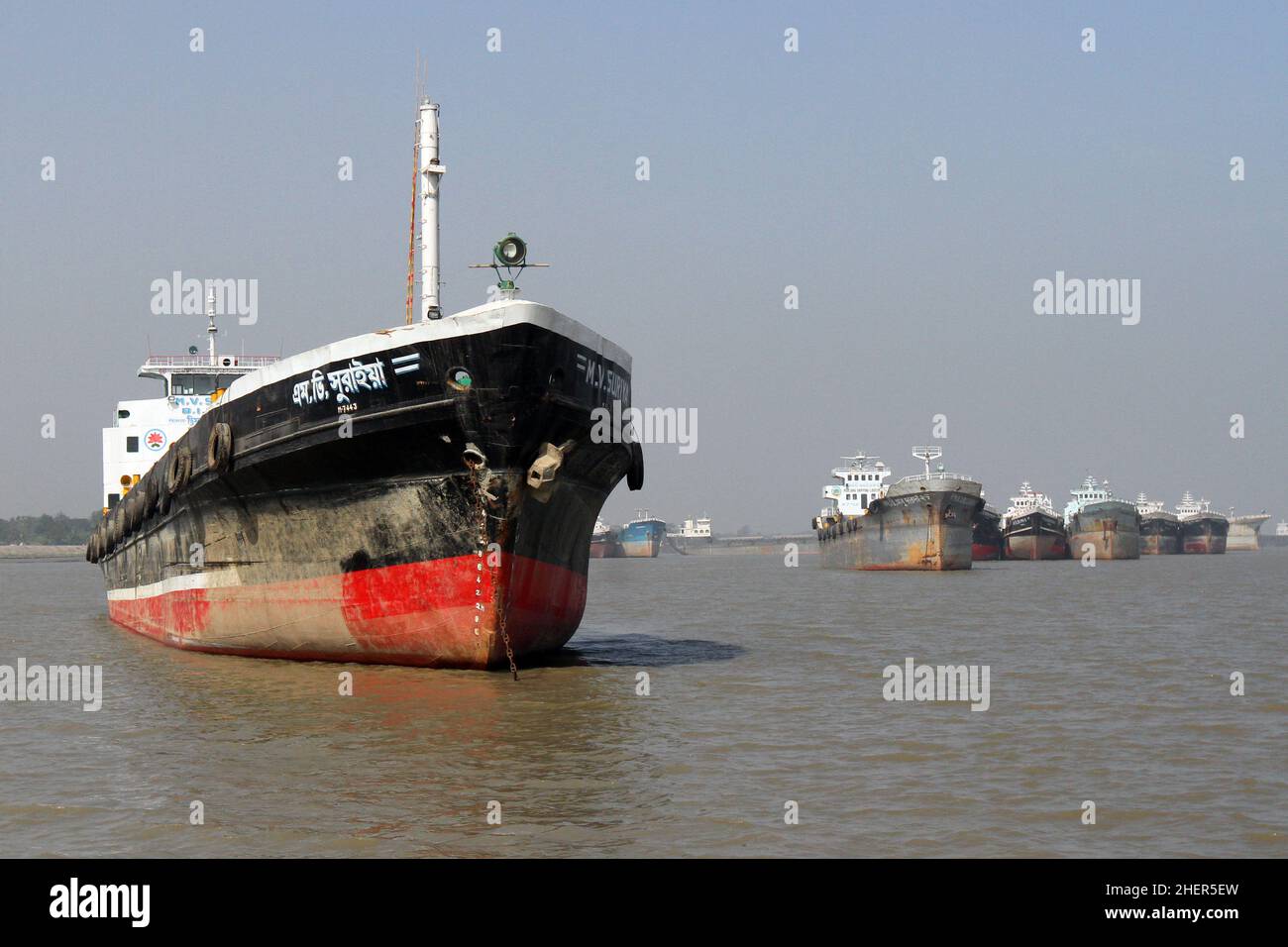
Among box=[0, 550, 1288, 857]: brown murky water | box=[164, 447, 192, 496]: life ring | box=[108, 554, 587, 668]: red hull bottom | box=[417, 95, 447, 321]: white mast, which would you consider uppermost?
box=[417, 95, 447, 321]: white mast

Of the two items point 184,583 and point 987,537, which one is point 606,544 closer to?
point 987,537

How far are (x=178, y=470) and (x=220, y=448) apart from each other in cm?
Result: 228

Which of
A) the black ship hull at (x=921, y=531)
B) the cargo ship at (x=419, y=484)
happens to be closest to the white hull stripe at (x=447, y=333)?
the cargo ship at (x=419, y=484)

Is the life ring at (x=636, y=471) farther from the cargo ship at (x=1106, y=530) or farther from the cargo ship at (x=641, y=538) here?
the cargo ship at (x=641, y=538)

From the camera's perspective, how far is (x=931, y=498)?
58312mm

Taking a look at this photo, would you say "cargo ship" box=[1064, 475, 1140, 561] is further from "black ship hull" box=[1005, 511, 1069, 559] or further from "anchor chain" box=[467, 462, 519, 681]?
"anchor chain" box=[467, 462, 519, 681]

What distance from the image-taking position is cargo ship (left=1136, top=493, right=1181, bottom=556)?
111 meters

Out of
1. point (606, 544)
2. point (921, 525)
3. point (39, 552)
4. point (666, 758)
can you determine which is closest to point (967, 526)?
point (921, 525)

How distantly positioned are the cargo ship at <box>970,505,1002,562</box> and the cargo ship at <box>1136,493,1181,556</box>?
1139 inches

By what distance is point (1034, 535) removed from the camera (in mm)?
88000

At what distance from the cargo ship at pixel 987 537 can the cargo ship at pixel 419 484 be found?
→ 7267 centimetres

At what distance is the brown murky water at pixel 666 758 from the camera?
7.73 meters

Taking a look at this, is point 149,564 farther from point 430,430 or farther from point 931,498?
point 931,498

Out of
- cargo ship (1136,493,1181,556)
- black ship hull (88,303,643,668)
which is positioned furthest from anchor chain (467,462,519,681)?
cargo ship (1136,493,1181,556)
